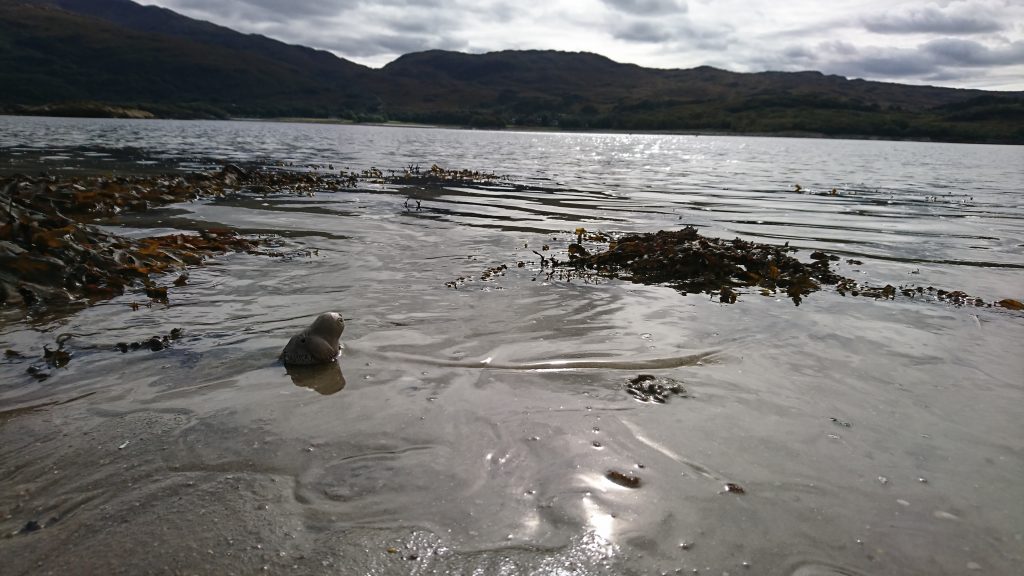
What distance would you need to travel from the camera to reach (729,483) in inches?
146

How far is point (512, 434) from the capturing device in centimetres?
427

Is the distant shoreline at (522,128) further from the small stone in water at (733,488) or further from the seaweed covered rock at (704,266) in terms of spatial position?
the small stone in water at (733,488)

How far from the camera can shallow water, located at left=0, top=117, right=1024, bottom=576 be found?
10.1 ft

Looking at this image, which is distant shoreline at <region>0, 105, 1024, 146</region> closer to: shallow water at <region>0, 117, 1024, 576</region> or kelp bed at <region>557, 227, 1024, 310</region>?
kelp bed at <region>557, 227, 1024, 310</region>

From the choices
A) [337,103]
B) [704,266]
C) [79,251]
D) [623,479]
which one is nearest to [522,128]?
[337,103]

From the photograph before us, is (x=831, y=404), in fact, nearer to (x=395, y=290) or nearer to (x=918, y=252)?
(x=395, y=290)

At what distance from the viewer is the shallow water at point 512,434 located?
3084 mm

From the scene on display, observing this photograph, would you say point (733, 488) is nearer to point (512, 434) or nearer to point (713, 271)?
point (512, 434)

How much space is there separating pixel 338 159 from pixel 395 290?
29.2 m

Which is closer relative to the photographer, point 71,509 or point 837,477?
point 71,509

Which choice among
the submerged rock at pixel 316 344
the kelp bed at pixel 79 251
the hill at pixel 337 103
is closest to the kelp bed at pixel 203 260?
the kelp bed at pixel 79 251

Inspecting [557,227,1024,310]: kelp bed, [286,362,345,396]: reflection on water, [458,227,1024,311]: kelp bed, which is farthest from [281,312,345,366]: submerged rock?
[557,227,1024,310]: kelp bed

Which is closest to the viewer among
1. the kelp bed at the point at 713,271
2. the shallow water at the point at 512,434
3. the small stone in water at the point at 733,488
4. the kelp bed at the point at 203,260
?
the shallow water at the point at 512,434

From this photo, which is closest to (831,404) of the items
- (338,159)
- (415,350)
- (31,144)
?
(415,350)
